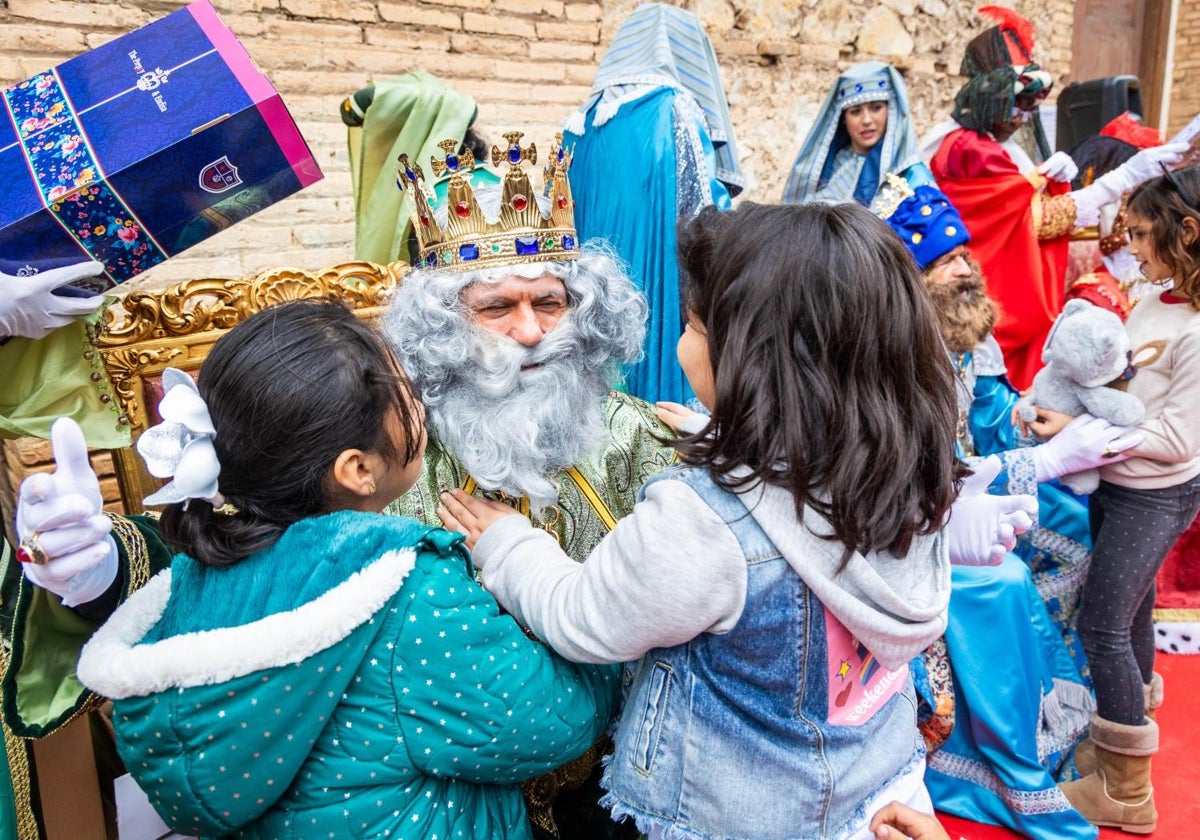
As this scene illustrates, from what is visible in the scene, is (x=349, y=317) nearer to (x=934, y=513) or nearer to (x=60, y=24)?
(x=934, y=513)

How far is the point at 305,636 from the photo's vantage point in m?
1.01

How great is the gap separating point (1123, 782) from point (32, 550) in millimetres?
2947

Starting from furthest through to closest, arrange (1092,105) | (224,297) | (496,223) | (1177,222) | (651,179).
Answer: (1092,105)
(651,179)
(1177,222)
(224,297)
(496,223)

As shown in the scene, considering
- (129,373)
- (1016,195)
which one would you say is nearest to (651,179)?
(129,373)

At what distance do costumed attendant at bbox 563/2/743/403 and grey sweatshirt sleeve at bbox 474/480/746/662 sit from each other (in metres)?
1.62

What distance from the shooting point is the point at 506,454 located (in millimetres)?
1860

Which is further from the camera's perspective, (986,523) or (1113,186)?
(1113,186)

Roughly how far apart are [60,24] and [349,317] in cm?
274

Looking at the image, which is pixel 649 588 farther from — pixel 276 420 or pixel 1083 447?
pixel 1083 447

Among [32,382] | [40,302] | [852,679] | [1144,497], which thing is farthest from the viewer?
[1144,497]

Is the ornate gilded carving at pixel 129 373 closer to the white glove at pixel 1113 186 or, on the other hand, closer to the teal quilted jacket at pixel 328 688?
the teal quilted jacket at pixel 328 688

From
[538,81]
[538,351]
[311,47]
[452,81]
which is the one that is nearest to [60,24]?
[311,47]

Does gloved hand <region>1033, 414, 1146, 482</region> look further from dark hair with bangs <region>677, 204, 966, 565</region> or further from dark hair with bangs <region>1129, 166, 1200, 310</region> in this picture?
dark hair with bangs <region>677, 204, 966, 565</region>

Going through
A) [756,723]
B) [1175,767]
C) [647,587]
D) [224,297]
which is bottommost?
[1175,767]
